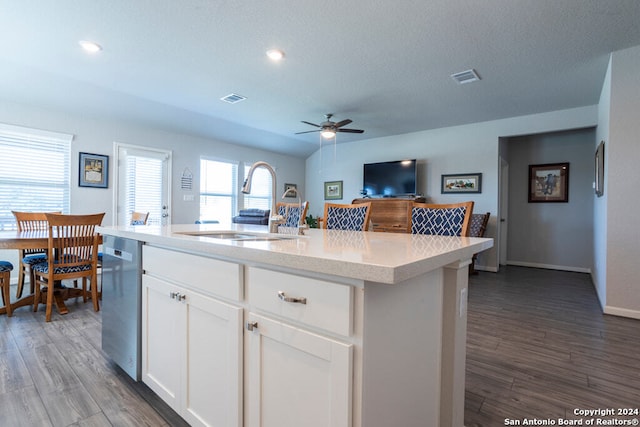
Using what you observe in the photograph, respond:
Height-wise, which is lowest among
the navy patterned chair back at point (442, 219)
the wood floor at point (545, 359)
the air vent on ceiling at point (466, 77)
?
the wood floor at point (545, 359)

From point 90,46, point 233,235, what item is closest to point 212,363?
point 233,235

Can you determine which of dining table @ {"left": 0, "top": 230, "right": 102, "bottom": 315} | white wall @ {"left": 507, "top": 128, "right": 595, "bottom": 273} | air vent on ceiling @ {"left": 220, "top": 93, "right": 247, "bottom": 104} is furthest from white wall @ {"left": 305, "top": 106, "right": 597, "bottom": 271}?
dining table @ {"left": 0, "top": 230, "right": 102, "bottom": 315}

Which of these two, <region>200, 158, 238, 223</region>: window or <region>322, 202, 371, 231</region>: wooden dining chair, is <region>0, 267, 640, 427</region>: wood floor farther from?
<region>200, 158, 238, 223</region>: window

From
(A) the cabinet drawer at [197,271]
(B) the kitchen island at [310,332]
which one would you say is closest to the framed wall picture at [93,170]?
(A) the cabinet drawer at [197,271]

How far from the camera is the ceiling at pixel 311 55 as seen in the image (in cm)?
246

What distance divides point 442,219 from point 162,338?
1768 millimetres

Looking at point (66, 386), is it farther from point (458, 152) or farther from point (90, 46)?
point (458, 152)

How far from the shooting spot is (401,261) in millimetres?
773

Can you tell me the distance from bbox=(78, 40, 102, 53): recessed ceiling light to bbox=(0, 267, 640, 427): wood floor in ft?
8.40

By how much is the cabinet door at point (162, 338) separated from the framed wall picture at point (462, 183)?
549cm

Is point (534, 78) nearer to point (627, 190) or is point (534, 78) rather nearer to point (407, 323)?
point (627, 190)

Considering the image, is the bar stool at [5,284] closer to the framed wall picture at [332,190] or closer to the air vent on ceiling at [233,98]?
the air vent on ceiling at [233,98]

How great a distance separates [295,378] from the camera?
916 mm

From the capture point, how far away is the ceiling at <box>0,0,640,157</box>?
2.46m
